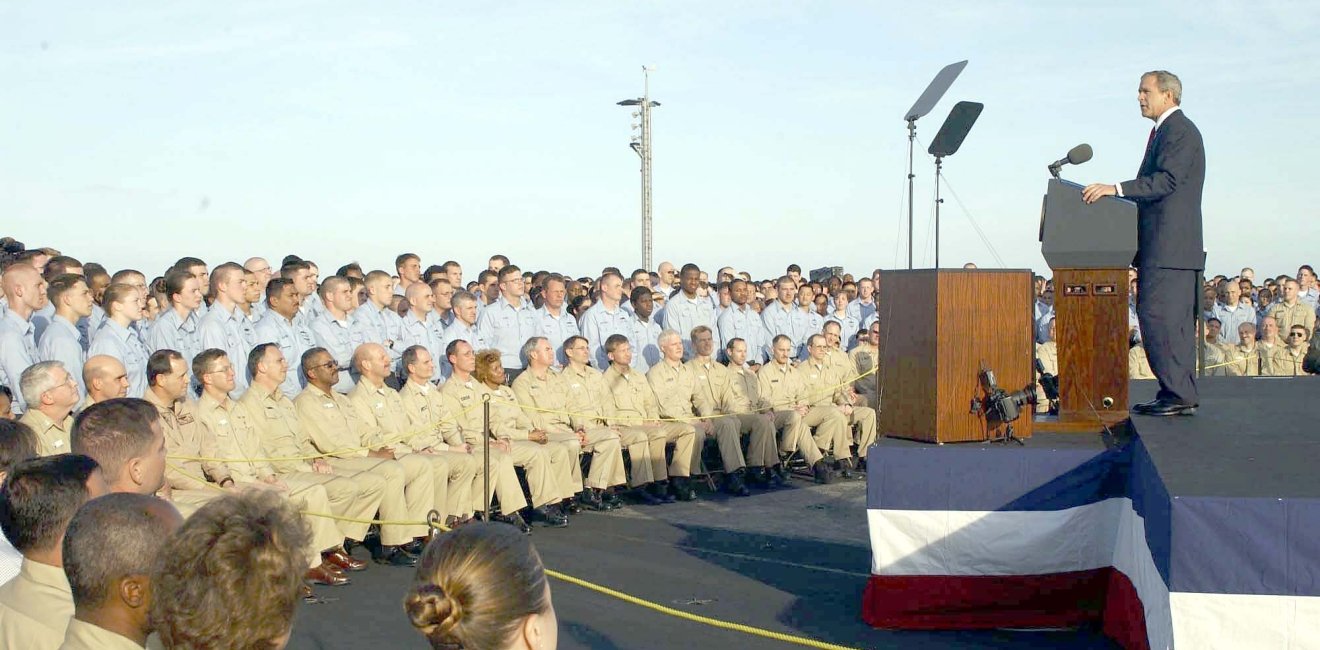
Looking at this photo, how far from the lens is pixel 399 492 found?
7883 millimetres

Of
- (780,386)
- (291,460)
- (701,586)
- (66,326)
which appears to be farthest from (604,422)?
(66,326)

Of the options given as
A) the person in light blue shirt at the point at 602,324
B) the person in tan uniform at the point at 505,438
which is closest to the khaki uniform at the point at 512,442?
the person in tan uniform at the point at 505,438

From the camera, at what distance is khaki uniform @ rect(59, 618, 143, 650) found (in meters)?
2.50

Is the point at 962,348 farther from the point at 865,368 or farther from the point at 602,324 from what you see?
the point at 865,368

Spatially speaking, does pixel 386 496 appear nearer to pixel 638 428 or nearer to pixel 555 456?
pixel 555 456

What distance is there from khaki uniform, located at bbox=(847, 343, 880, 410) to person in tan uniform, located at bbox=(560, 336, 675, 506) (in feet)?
9.77

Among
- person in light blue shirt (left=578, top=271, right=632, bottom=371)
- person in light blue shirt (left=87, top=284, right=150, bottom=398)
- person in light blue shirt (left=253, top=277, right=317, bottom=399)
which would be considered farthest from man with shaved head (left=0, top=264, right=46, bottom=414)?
person in light blue shirt (left=578, top=271, right=632, bottom=371)

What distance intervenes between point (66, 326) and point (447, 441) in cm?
272

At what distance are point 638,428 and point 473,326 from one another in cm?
161

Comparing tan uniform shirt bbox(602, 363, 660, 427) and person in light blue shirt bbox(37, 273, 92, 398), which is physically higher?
person in light blue shirt bbox(37, 273, 92, 398)

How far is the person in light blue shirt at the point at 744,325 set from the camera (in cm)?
1242

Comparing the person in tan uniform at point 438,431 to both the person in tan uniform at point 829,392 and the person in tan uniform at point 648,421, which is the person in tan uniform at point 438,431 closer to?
the person in tan uniform at point 648,421

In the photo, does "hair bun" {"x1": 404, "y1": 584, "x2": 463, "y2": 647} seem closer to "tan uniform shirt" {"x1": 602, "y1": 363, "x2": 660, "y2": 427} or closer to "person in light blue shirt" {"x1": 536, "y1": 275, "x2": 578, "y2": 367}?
"tan uniform shirt" {"x1": 602, "y1": 363, "x2": 660, "y2": 427}

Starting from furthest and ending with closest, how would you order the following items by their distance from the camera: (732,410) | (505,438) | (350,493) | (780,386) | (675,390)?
(780,386), (732,410), (675,390), (505,438), (350,493)
